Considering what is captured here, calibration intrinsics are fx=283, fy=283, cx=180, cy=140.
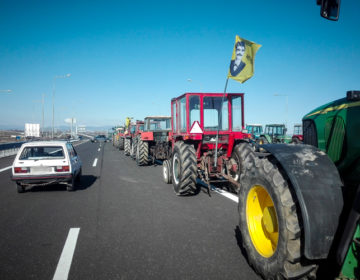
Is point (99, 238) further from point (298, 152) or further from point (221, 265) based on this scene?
point (298, 152)

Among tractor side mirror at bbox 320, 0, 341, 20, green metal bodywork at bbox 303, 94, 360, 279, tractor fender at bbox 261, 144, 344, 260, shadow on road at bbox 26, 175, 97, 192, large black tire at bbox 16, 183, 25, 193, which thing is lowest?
shadow on road at bbox 26, 175, 97, 192

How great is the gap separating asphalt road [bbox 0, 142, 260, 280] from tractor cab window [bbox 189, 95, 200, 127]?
2.09 metres

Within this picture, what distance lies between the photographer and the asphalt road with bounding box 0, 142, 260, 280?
11.3 feet

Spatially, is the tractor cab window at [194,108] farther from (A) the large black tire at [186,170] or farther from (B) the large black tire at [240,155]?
(B) the large black tire at [240,155]

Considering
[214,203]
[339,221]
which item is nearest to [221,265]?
[339,221]

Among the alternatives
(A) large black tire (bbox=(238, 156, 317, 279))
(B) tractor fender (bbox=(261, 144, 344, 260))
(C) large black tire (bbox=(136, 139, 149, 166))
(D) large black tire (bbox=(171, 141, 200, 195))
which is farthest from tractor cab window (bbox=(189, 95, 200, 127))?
(C) large black tire (bbox=(136, 139, 149, 166))

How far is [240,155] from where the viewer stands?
7.24m

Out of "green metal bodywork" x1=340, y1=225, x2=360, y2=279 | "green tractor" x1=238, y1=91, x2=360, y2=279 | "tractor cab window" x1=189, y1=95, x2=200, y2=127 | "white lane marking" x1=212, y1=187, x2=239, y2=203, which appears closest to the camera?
"green metal bodywork" x1=340, y1=225, x2=360, y2=279

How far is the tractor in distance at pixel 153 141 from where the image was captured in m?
14.0

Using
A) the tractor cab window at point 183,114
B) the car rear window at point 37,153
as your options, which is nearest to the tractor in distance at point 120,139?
the car rear window at point 37,153

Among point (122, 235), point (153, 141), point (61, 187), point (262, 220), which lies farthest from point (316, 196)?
point (153, 141)

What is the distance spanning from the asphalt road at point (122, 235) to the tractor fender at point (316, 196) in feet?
3.87

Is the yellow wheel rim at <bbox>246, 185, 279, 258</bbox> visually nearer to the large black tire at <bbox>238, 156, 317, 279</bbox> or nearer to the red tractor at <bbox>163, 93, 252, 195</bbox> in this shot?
the large black tire at <bbox>238, 156, 317, 279</bbox>

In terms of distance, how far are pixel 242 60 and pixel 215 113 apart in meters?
1.72
